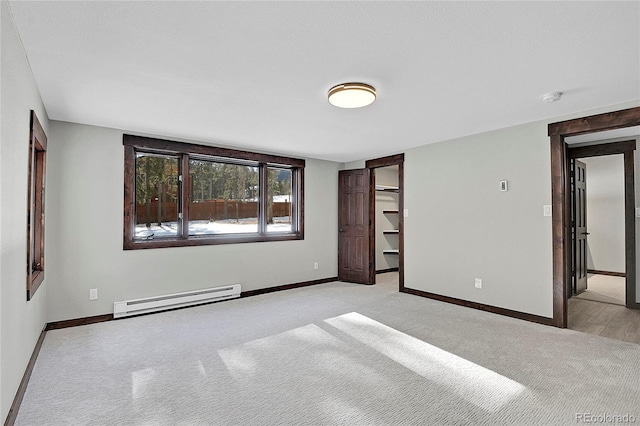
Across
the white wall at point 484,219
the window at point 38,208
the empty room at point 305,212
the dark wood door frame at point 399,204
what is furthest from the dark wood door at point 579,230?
the window at point 38,208

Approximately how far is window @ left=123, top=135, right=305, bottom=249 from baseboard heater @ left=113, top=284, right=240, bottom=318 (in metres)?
0.67

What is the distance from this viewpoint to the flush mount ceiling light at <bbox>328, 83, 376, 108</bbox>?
2639 millimetres

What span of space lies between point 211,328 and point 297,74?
A: 2.73 m

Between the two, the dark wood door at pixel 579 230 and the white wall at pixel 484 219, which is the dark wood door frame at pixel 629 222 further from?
the white wall at pixel 484 219

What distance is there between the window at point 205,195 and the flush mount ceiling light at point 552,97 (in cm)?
367

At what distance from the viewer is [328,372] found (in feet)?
8.21

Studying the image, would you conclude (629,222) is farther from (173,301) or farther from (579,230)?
(173,301)

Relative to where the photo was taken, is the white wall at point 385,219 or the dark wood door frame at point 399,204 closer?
the dark wood door frame at point 399,204

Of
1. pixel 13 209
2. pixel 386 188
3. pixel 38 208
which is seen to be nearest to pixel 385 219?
pixel 386 188

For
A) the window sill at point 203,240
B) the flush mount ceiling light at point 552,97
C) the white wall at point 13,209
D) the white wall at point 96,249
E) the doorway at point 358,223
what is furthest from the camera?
the doorway at point 358,223

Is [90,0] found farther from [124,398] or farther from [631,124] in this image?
[631,124]

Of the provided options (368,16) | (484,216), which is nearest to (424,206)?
(484,216)

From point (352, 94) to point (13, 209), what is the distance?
2455mm

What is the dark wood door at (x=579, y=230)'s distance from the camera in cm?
502
